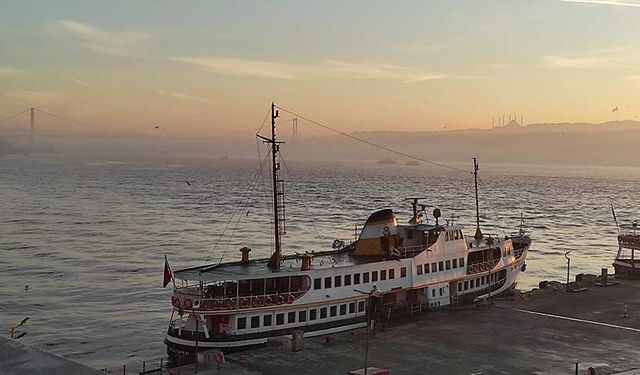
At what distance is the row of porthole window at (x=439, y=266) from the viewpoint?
49.8m

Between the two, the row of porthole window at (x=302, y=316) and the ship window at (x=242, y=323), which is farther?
the row of porthole window at (x=302, y=316)

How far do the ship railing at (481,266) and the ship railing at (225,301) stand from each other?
18408 millimetres

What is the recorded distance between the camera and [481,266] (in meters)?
55.5

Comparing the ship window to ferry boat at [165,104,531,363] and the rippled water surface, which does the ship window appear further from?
the rippled water surface

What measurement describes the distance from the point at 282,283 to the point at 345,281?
162 inches

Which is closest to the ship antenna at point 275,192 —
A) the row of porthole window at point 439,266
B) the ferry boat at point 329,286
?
the ferry boat at point 329,286

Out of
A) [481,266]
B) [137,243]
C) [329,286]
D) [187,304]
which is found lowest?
[137,243]

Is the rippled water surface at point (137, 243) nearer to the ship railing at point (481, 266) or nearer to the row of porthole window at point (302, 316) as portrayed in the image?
the row of porthole window at point (302, 316)

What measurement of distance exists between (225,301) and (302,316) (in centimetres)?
522

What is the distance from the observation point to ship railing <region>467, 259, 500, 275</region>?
178 ft

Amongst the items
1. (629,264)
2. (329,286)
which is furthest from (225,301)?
(629,264)

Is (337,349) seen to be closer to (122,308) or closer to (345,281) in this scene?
(345,281)

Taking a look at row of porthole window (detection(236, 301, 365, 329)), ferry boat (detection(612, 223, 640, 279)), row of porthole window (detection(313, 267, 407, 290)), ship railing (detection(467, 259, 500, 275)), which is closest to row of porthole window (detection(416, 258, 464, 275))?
ship railing (detection(467, 259, 500, 275))

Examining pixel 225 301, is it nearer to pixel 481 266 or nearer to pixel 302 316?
pixel 302 316
